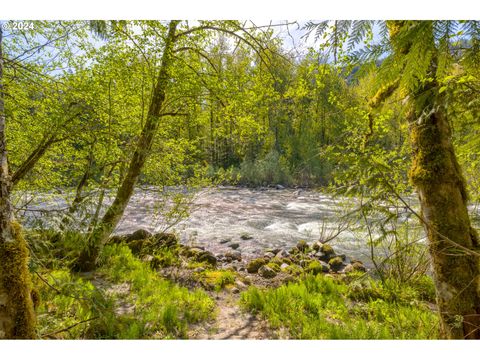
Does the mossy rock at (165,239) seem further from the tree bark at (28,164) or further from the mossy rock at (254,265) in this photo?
the tree bark at (28,164)

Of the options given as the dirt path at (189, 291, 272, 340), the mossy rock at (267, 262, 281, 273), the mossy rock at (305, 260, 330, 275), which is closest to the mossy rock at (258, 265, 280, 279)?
the mossy rock at (267, 262, 281, 273)

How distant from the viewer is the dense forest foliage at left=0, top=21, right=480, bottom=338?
1365 mm

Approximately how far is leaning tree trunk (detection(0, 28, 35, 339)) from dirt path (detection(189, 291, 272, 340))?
1598 mm

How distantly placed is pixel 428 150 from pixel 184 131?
11.7 feet

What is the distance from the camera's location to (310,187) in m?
12.3

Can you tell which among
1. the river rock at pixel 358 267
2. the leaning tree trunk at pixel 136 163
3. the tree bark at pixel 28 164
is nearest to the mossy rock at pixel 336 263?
the river rock at pixel 358 267

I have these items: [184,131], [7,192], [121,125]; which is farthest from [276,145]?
[7,192]

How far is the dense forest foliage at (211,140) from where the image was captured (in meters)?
1.37

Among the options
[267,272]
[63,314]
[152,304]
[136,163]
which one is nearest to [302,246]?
[267,272]

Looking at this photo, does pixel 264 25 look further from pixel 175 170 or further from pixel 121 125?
pixel 175 170

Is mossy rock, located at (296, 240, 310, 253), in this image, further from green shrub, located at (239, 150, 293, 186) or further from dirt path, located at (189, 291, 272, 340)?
green shrub, located at (239, 150, 293, 186)

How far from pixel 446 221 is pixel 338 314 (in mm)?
1871

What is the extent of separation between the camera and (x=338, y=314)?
120 inches

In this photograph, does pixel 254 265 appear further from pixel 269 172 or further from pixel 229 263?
pixel 269 172
